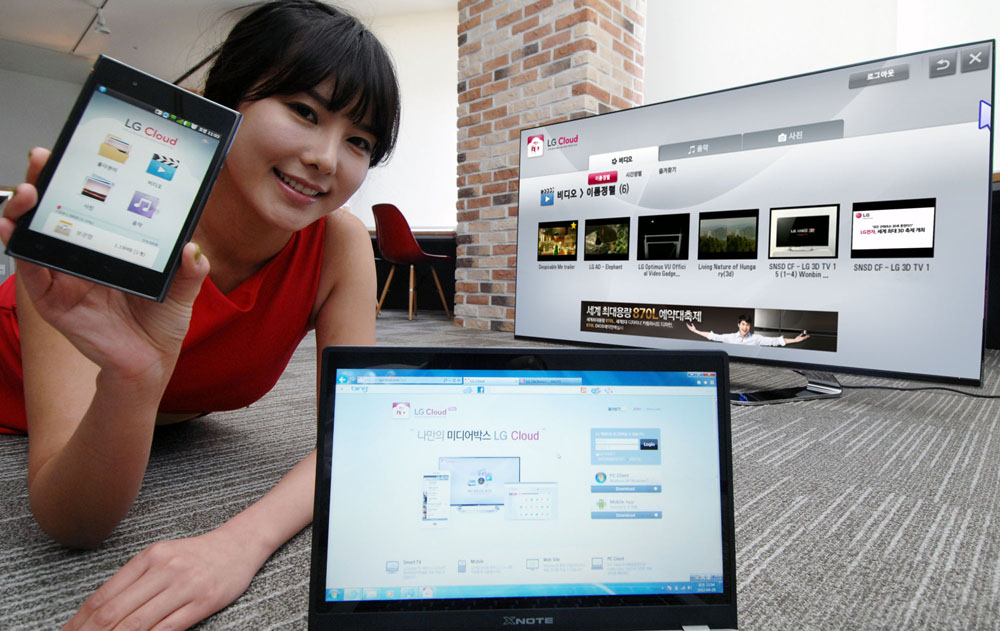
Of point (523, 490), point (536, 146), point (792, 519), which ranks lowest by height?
point (792, 519)

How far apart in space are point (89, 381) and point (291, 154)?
1.29ft

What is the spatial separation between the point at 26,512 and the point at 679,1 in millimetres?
3504

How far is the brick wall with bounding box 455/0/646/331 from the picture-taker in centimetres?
281

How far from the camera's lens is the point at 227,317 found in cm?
82

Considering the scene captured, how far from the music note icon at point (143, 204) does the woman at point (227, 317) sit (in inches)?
2.0

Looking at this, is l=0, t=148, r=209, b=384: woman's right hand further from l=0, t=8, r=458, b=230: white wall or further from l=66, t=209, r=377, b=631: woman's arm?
l=0, t=8, r=458, b=230: white wall

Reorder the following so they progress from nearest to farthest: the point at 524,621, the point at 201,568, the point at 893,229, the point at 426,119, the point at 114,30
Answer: the point at 524,621, the point at 201,568, the point at 893,229, the point at 426,119, the point at 114,30

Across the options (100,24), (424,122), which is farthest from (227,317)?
(100,24)

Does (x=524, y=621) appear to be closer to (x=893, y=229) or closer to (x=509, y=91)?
(x=893, y=229)

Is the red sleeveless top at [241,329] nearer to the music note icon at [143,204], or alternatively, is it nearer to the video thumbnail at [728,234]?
the music note icon at [143,204]

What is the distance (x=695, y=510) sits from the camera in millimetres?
445

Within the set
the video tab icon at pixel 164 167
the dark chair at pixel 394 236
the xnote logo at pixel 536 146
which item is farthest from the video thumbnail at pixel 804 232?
the dark chair at pixel 394 236

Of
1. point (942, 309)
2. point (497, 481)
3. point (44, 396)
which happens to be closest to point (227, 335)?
point (44, 396)

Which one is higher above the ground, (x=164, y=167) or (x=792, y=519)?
(x=164, y=167)
